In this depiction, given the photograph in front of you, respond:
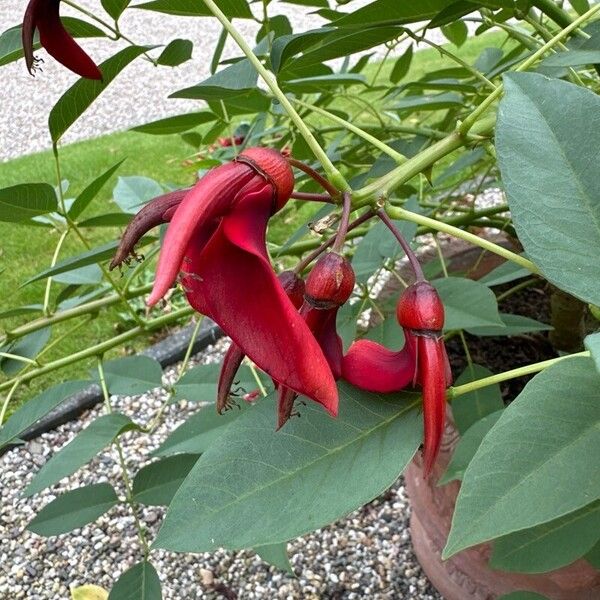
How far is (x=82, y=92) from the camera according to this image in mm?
565

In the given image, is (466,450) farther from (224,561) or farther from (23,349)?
(224,561)

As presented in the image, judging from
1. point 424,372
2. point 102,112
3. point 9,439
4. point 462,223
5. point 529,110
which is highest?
point 529,110

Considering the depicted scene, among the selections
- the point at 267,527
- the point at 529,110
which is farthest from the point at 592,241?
the point at 267,527

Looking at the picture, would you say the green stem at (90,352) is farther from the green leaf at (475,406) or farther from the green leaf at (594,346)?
the green leaf at (594,346)

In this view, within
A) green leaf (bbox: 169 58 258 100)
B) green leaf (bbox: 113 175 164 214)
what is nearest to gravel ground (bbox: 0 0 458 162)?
green leaf (bbox: 113 175 164 214)

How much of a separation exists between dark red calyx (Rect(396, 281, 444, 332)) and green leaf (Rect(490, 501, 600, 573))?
245 mm

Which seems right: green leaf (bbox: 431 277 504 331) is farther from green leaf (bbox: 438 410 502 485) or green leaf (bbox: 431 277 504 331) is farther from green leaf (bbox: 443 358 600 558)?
green leaf (bbox: 443 358 600 558)

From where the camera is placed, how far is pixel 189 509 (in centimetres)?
35

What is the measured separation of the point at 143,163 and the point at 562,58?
8.55 ft

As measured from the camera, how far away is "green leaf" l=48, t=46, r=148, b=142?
550mm

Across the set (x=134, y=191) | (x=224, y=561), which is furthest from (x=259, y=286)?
(x=224, y=561)

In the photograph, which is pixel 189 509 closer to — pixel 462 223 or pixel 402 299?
pixel 402 299

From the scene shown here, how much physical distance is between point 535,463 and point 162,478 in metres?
0.47

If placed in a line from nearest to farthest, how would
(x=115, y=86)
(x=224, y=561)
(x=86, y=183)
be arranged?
(x=224, y=561) < (x=86, y=183) < (x=115, y=86)
